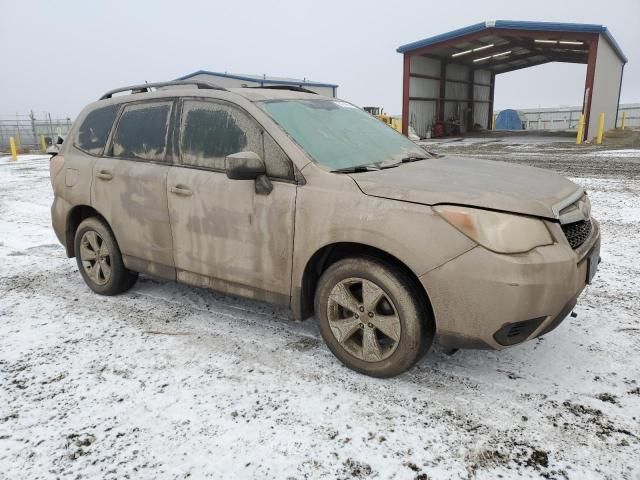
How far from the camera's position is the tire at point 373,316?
109 inches

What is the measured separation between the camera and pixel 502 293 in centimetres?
247

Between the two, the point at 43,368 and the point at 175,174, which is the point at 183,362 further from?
the point at 175,174

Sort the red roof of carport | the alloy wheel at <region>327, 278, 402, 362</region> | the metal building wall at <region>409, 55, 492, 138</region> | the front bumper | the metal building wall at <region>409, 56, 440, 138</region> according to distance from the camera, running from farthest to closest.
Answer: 1. the metal building wall at <region>409, 55, 492, 138</region>
2. the metal building wall at <region>409, 56, 440, 138</region>
3. the red roof of carport
4. the alloy wheel at <region>327, 278, 402, 362</region>
5. the front bumper

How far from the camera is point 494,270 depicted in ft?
8.09

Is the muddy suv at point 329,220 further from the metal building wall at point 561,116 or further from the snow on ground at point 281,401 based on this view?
the metal building wall at point 561,116

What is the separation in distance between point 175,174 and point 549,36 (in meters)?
25.2

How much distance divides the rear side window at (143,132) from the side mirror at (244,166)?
1039 millimetres

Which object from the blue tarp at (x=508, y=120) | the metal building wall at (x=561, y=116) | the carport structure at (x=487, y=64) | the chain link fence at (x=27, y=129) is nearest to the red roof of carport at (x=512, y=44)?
the carport structure at (x=487, y=64)

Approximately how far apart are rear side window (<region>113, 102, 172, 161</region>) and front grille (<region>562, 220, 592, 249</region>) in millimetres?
2918

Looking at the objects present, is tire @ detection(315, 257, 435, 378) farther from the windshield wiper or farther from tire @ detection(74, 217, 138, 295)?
tire @ detection(74, 217, 138, 295)

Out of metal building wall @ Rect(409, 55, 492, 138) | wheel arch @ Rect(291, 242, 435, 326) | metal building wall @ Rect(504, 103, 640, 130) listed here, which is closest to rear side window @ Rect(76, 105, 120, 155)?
wheel arch @ Rect(291, 242, 435, 326)

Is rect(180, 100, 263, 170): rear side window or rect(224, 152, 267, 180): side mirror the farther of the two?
rect(180, 100, 263, 170): rear side window

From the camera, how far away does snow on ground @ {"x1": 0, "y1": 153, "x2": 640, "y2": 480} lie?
2314mm

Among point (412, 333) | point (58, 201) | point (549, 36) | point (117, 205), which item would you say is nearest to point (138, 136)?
point (117, 205)
